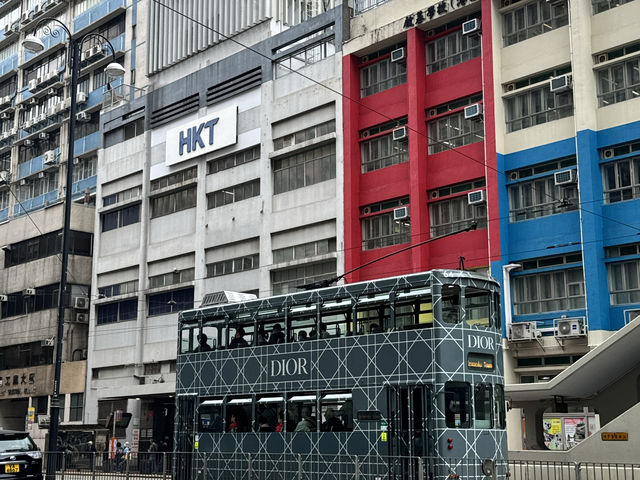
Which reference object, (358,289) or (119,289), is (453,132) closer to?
(358,289)

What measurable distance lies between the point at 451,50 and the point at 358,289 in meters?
20.7

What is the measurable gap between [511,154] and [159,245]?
23803 millimetres

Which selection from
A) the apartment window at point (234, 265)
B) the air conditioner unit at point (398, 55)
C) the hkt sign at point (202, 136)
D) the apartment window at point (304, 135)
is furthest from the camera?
the hkt sign at point (202, 136)

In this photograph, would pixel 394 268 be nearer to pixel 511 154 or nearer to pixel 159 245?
pixel 511 154

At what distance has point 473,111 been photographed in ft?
121

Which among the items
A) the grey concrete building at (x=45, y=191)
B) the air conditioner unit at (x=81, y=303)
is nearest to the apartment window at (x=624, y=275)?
the grey concrete building at (x=45, y=191)

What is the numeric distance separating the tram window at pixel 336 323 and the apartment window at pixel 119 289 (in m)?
33.2

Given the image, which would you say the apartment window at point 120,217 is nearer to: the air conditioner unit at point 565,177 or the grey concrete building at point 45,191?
the grey concrete building at point 45,191

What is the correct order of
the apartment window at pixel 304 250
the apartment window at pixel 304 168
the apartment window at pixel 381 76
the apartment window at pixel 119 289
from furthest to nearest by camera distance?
the apartment window at pixel 119 289, the apartment window at pixel 304 168, the apartment window at pixel 304 250, the apartment window at pixel 381 76

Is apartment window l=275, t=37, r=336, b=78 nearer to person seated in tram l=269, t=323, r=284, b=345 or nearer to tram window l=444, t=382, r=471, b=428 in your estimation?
person seated in tram l=269, t=323, r=284, b=345

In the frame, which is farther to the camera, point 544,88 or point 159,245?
point 159,245

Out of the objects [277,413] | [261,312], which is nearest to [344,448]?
[277,413]

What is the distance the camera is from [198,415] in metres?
25.0

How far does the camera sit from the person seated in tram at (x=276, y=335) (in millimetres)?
23047
